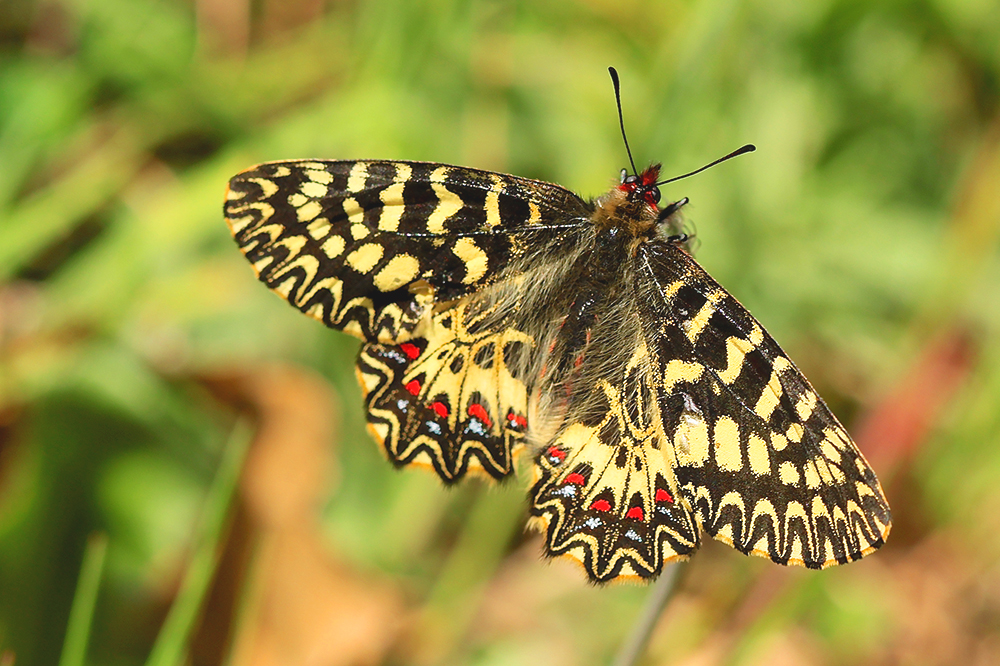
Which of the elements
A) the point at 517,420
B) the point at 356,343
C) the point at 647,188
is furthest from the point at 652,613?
the point at 356,343

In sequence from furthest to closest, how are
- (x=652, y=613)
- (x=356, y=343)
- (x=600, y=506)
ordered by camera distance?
(x=356, y=343), (x=600, y=506), (x=652, y=613)

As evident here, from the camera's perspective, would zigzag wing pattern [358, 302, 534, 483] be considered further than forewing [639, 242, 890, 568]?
Yes

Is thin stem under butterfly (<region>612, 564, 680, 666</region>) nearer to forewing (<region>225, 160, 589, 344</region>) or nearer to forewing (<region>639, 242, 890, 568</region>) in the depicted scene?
forewing (<region>639, 242, 890, 568</region>)

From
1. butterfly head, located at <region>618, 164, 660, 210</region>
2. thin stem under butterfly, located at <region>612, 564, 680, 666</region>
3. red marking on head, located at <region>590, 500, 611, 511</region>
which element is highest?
butterfly head, located at <region>618, 164, 660, 210</region>

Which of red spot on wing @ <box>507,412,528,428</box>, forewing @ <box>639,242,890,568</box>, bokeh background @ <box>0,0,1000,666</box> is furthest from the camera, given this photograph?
bokeh background @ <box>0,0,1000,666</box>

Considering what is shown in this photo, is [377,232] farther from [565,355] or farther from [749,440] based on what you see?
[749,440]

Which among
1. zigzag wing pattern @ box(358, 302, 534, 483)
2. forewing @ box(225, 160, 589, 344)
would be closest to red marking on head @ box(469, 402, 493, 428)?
zigzag wing pattern @ box(358, 302, 534, 483)

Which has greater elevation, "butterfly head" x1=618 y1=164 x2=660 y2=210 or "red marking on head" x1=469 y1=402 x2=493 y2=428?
"butterfly head" x1=618 y1=164 x2=660 y2=210
